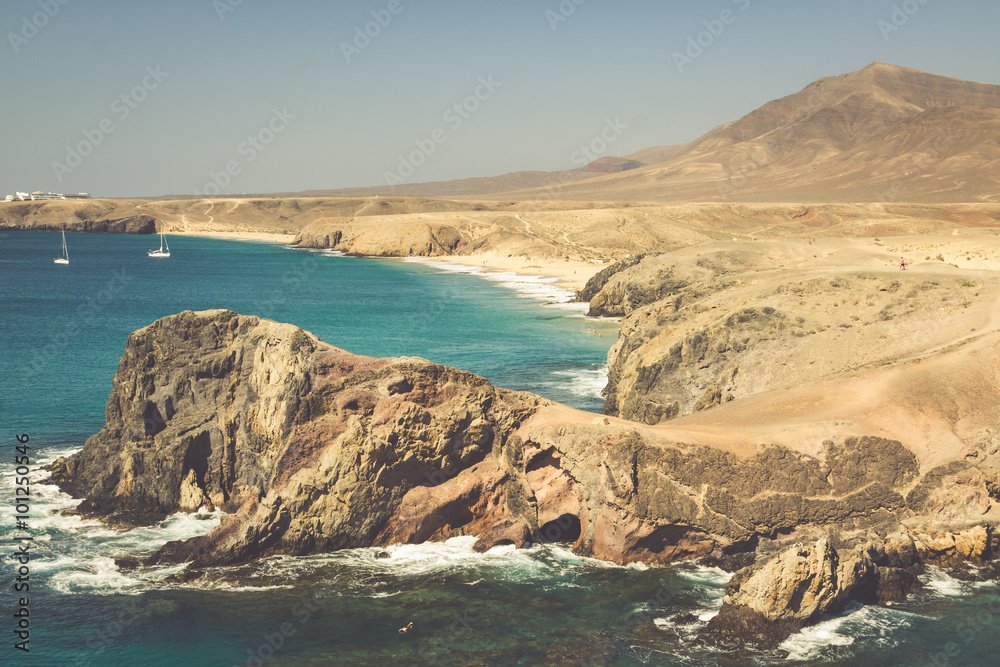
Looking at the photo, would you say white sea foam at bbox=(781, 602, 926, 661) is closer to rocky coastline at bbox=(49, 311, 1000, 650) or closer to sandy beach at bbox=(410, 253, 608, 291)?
rocky coastline at bbox=(49, 311, 1000, 650)

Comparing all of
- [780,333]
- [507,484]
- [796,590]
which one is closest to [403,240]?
[780,333]

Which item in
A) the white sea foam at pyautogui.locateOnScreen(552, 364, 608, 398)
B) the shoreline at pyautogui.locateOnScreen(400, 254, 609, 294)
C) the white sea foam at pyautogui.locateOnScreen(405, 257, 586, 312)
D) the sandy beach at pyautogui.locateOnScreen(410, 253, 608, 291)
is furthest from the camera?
the sandy beach at pyautogui.locateOnScreen(410, 253, 608, 291)

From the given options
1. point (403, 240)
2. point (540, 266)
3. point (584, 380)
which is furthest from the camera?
point (403, 240)

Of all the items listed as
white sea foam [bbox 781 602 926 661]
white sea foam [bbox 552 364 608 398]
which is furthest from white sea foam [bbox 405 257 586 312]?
white sea foam [bbox 781 602 926 661]

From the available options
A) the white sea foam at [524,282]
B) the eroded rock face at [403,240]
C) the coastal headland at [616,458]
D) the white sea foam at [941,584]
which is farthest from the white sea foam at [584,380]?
the eroded rock face at [403,240]

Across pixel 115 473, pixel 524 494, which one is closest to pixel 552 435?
pixel 524 494

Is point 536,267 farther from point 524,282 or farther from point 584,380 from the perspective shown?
point 584,380

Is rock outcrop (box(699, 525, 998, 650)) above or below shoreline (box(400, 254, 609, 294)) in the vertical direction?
below

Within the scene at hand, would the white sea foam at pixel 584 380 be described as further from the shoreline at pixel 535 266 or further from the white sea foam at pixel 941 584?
the shoreline at pixel 535 266
